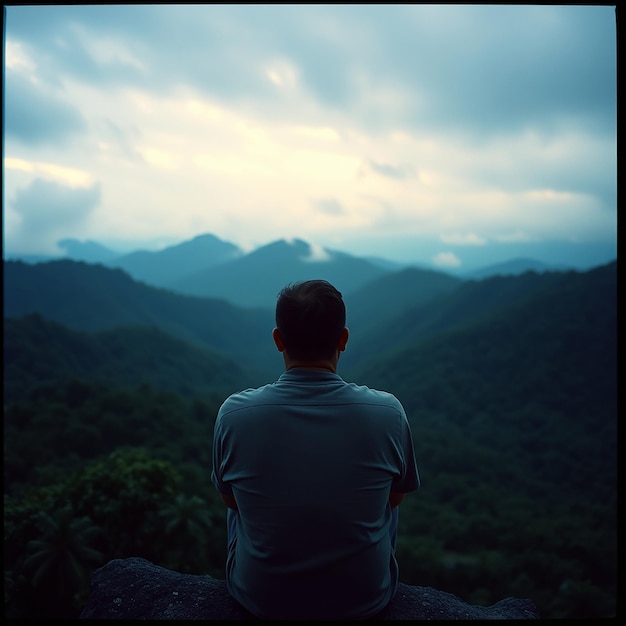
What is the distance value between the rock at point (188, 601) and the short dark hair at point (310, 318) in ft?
3.67

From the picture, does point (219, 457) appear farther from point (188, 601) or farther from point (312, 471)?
point (188, 601)

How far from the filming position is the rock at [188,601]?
79.4 inches

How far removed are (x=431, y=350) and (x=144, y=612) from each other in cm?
6473

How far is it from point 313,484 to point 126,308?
97.5 meters

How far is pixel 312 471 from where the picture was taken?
4.97 feet

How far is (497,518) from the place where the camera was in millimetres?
31578

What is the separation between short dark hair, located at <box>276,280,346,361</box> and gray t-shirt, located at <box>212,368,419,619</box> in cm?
8

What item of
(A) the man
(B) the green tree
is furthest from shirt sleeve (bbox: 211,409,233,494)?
(B) the green tree

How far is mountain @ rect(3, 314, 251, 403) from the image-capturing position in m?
46.3

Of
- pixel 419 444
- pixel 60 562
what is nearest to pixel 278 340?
pixel 60 562

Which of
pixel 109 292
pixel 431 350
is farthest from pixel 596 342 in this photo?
pixel 109 292

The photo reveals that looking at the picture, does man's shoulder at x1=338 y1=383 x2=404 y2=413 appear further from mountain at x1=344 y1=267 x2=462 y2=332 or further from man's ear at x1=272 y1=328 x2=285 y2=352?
mountain at x1=344 y1=267 x2=462 y2=332

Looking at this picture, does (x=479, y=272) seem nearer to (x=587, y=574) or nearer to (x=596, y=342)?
(x=596, y=342)

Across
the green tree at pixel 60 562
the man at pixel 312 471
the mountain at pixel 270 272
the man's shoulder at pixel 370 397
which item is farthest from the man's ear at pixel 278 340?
the mountain at pixel 270 272
